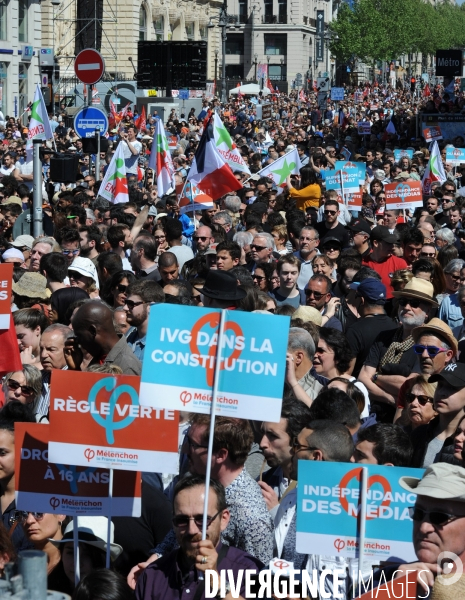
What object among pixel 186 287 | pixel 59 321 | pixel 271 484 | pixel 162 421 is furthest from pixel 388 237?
pixel 162 421

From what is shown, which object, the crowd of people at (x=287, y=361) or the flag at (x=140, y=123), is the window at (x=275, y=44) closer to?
the flag at (x=140, y=123)

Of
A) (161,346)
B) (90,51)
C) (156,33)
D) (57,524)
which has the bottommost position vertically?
(57,524)

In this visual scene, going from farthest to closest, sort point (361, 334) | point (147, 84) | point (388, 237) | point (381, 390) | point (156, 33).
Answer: point (156, 33) → point (147, 84) → point (388, 237) → point (361, 334) → point (381, 390)

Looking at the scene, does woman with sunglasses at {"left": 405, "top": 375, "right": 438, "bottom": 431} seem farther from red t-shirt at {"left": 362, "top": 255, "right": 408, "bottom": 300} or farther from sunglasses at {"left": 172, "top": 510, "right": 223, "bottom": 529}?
red t-shirt at {"left": 362, "top": 255, "right": 408, "bottom": 300}

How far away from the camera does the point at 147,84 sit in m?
41.2

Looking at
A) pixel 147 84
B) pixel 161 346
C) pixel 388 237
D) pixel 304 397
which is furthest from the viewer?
pixel 147 84

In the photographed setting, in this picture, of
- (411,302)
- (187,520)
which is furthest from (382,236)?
(187,520)

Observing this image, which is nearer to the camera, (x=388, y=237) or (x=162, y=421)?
(x=162, y=421)

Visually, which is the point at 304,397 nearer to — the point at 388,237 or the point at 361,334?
the point at 361,334

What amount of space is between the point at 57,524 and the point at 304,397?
6.79ft

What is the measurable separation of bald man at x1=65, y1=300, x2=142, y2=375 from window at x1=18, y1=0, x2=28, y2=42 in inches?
1621

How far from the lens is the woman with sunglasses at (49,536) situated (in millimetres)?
4781

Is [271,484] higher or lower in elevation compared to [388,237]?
lower

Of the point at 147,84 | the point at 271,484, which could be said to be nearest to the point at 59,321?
the point at 271,484
